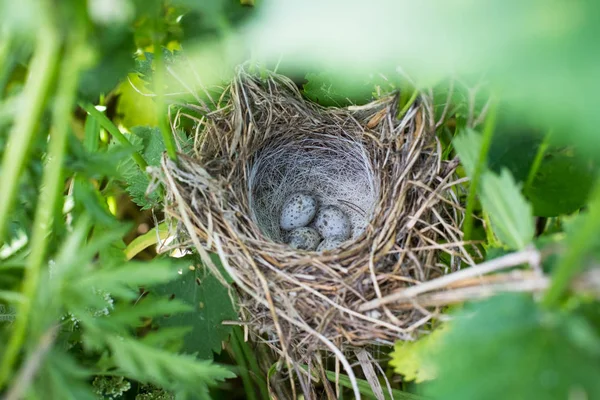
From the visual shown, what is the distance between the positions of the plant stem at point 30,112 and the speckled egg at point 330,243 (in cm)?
82

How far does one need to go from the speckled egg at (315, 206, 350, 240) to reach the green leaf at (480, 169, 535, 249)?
2.27 ft

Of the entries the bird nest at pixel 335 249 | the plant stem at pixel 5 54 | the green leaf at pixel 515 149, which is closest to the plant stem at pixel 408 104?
the bird nest at pixel 335 249

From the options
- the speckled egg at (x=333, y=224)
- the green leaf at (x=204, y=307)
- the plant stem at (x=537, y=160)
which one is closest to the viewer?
the plant stem at (x=537, y=160)

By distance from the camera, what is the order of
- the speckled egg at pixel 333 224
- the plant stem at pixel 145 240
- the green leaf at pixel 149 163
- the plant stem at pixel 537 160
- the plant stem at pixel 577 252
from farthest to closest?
the speckled egg at pixel 333 224
the plant stem at pixel 145 240
the green leaf at pixel 149 163
the plant stem at pixel 537 160
the plant stem at pixel 577 252

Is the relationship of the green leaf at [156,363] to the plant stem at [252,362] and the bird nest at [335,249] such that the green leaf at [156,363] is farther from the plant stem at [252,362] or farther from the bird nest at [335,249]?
the plant stem at [252,362]

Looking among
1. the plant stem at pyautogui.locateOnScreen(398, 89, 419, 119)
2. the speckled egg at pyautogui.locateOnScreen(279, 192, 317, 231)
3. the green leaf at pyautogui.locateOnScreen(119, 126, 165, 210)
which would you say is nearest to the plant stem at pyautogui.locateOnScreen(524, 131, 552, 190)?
the plant stem at pyautogui.locateOnScreen(398, 89, 419, 119)

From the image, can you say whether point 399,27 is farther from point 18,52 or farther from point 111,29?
point 18,52

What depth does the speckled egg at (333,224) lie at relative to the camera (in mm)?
1351

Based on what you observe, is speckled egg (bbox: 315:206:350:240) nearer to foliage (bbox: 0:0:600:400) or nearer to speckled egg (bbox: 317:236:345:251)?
speckled egg (bbox: 317:236:345:251)

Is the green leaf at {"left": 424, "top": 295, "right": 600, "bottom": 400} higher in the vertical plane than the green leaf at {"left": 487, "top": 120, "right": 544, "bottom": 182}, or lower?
lower

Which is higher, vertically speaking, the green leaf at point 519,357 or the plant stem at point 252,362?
the green leaf at point 519,357

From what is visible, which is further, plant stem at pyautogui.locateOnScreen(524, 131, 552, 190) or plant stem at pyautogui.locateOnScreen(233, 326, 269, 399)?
plant stem at pyautogui.locateOnScreen(233, 326, 269, 399)

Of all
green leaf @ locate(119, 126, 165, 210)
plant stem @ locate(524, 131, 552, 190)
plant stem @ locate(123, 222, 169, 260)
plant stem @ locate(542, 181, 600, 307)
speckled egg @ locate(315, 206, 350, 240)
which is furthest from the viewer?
speckled egg @ locate(315, 206, 350, 240)

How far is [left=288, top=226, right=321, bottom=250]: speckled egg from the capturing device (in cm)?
129
